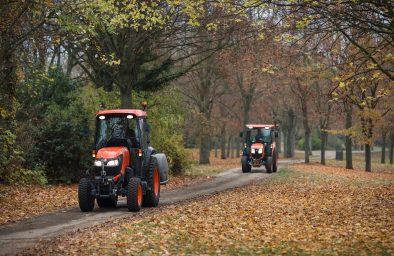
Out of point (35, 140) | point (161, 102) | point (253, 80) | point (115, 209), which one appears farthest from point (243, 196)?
point (253, 80)

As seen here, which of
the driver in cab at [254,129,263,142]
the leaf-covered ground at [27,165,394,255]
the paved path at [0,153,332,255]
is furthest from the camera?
the driver in cab at [254,129,263,142]

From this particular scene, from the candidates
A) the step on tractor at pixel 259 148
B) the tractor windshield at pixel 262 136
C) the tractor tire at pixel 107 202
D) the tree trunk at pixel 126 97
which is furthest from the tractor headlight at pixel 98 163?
the tractor windshield at pixel 262 136

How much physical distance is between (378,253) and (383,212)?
4877mm

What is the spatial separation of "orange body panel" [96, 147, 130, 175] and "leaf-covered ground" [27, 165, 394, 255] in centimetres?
142

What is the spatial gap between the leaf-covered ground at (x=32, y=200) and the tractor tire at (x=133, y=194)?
2155mm

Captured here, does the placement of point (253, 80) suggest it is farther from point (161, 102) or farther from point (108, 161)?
point (108, 161)

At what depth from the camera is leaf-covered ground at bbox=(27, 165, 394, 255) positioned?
Result: 9.13 meters

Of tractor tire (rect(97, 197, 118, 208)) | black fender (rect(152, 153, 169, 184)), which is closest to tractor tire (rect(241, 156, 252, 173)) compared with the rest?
black fender (rect(152, 153, 169, 184))

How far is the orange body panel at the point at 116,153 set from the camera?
14.0 m

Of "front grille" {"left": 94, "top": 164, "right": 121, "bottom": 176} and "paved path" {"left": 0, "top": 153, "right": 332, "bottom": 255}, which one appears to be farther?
"front grille" {"left": 94, "top": 164, "right": 121, "bottom": 176}

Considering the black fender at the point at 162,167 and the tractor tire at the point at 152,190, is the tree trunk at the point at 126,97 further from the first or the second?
the tractor tire at the point at 152,190

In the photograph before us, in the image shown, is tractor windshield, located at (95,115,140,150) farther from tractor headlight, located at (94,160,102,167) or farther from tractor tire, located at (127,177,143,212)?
tractor tire, located at (127,177,143,212)

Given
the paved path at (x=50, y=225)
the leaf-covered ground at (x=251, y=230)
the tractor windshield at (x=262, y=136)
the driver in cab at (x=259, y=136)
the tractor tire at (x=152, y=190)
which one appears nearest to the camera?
the leaf-covered ground at (x=251, y=230)

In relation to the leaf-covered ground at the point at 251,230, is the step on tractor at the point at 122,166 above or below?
above
